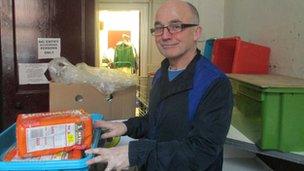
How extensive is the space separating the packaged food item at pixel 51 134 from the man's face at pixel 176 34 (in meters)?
0.45

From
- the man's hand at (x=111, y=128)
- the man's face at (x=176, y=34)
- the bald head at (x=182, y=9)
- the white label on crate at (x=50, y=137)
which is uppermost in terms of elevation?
the bald head at (x=182, y=9)

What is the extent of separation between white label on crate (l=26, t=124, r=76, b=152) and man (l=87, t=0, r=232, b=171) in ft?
0.27

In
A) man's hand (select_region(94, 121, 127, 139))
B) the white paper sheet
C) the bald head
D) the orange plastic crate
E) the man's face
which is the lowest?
man's hand (select_region(94, 121, 127, 139))

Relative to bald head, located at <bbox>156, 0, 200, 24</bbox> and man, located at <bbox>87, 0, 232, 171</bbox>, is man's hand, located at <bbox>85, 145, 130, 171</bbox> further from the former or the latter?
bald head, located at <bbox>156, 0, 200, 24</bbox>

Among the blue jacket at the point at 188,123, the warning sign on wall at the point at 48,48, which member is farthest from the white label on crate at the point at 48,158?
the warning sign on wall at the point at 48,48

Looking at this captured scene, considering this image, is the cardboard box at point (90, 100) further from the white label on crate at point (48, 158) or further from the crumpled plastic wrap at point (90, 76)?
the white label on crate at point (48, 158)

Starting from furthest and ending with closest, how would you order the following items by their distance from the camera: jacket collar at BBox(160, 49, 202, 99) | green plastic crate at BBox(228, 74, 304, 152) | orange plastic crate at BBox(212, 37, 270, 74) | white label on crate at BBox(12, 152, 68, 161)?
orange plastic crate at BBox(212, 37, 270, 74)
green plastic crate at BBox(228, 74, 304, 152)
jacket collar at BBox(160, 49, 202, 99)
white label on crate at BBox(12, 152, 68, 161)

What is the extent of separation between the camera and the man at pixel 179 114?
1109 millimetres

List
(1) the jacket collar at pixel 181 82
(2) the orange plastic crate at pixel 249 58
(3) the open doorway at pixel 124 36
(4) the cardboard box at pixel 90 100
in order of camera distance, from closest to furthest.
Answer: (1) the jacket collar at pixel 181 82 < (4) the cardboard box at pixel 90 100 < (2) the orange plastic crate at pixel 249 58 < (3) the open doorway at pixel 124 36

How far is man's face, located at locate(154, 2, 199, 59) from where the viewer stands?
1297 millimetres

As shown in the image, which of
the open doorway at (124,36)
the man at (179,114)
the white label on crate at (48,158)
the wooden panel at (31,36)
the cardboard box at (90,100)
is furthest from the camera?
the open doorway at (124,36)

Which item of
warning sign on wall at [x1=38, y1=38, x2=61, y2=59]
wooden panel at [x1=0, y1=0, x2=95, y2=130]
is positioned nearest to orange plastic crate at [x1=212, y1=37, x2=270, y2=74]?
wooden panel at [x1=0, y1=0, x2=95, y2=130]

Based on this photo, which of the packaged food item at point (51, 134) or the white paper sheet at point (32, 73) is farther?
the white paper sheet at point (32, 73)

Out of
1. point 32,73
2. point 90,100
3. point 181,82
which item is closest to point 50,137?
point 181,82
